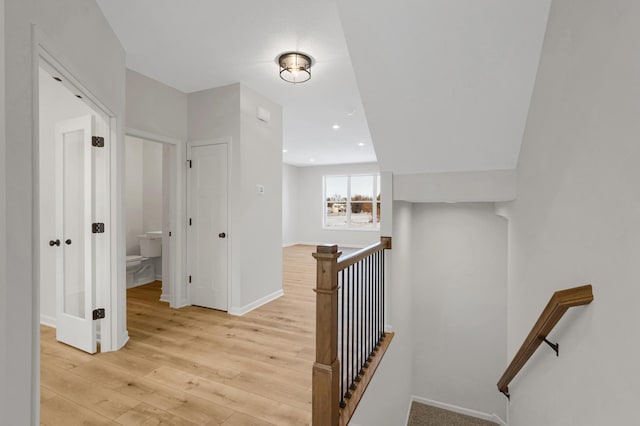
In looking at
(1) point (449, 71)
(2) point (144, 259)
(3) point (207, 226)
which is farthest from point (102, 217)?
(1) point (449, 71)

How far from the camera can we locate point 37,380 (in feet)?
4.52

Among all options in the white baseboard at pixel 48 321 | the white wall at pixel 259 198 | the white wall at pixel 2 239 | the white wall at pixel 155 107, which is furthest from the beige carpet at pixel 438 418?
the white wall at pixel 155 107

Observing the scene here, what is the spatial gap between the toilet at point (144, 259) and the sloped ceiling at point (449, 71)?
417cm

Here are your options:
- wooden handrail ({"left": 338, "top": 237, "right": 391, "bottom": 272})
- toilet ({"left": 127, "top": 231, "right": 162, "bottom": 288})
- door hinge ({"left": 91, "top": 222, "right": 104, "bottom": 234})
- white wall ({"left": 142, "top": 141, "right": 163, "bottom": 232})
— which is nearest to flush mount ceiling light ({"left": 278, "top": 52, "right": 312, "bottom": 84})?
wooden handrail ({"left": 338, "top": 237, "right": 391, "bottom": 272})

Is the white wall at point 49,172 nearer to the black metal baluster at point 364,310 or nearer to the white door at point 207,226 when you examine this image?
the white door at point 207,226

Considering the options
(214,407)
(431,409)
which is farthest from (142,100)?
(431,409)

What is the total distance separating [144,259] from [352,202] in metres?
6.57

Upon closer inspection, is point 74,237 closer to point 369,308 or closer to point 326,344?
point 326,344

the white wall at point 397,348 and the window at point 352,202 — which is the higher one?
the window at point 352,202

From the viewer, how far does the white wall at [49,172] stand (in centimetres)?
289

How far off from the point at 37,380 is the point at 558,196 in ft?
8.80

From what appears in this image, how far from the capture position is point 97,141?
256cm

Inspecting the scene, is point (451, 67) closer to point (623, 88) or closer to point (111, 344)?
point (623, 88)

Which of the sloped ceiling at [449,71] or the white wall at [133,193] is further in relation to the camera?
the white wall at [133,193]
